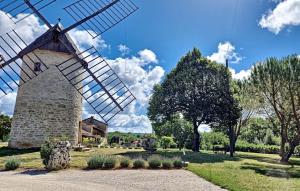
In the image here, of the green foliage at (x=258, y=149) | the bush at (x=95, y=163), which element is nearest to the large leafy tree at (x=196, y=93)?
the bush at (x=95, y=163)

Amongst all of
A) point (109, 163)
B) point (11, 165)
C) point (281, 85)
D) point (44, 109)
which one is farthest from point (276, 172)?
point (44, 109)

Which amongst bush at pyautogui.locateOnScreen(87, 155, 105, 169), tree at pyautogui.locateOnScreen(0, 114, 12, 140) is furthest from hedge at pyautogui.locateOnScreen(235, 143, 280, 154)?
bush at pyautogui.locateOnScreen(87, 155, 105, 169)

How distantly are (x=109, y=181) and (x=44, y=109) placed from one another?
16571mm

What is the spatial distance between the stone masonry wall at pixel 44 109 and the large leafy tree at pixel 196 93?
1121 centimetres

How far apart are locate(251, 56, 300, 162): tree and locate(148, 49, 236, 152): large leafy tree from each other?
186 inches

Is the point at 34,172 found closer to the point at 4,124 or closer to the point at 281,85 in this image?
the point at 281,85

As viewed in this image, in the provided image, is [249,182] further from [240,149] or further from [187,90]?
[240,149]

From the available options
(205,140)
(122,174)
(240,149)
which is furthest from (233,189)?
(205,140)

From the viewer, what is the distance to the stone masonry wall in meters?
28.0

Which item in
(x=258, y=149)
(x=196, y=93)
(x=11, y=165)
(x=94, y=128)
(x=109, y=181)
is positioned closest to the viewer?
(x=109, y=181)

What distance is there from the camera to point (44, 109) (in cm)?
2828

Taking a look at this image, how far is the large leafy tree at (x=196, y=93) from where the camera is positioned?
115 ft

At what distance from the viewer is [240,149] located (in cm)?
5631

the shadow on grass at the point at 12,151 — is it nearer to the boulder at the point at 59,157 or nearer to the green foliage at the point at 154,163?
the boulder at the point at 59,157
